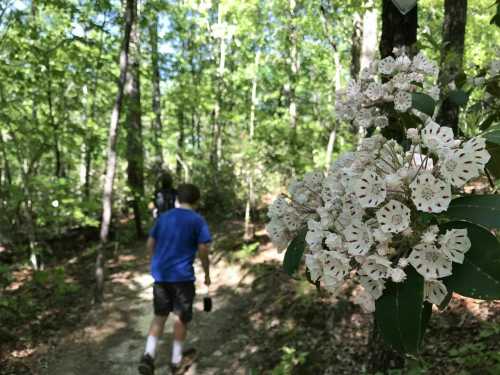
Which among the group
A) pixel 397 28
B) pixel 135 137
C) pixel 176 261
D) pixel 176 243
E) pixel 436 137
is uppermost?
pixel 397 28

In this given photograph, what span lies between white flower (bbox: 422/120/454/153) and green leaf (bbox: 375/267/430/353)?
285 mm

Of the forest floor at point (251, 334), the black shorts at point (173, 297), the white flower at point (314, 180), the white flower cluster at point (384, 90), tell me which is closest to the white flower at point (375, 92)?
the white flower cluster at point (384, 90)

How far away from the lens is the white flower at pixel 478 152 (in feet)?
3.27

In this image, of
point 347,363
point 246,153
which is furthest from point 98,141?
point 347,363

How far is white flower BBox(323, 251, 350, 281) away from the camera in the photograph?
1034 mm

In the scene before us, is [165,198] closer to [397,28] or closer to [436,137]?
[397,28]

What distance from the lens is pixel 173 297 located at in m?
4.02

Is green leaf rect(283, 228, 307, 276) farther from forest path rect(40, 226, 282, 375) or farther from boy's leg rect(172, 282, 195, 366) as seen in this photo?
forest path rect(40, 226, 282, 375)

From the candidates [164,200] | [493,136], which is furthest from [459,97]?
[164,200]

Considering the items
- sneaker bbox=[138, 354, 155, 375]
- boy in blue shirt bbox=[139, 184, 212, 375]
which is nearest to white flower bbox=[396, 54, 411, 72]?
boy in blue shirt bbox=[139, 184, 212, 375]

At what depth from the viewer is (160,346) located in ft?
16.0

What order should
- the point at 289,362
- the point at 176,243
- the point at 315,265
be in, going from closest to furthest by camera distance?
the point at 315,265, the point at 176,243, the point at 289,362

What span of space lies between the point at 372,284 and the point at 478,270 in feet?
0.74

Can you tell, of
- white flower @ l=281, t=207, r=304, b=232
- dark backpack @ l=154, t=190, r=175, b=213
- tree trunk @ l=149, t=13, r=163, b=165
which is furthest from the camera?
tree trunk @ l=149, t=13, r=163, b=165
